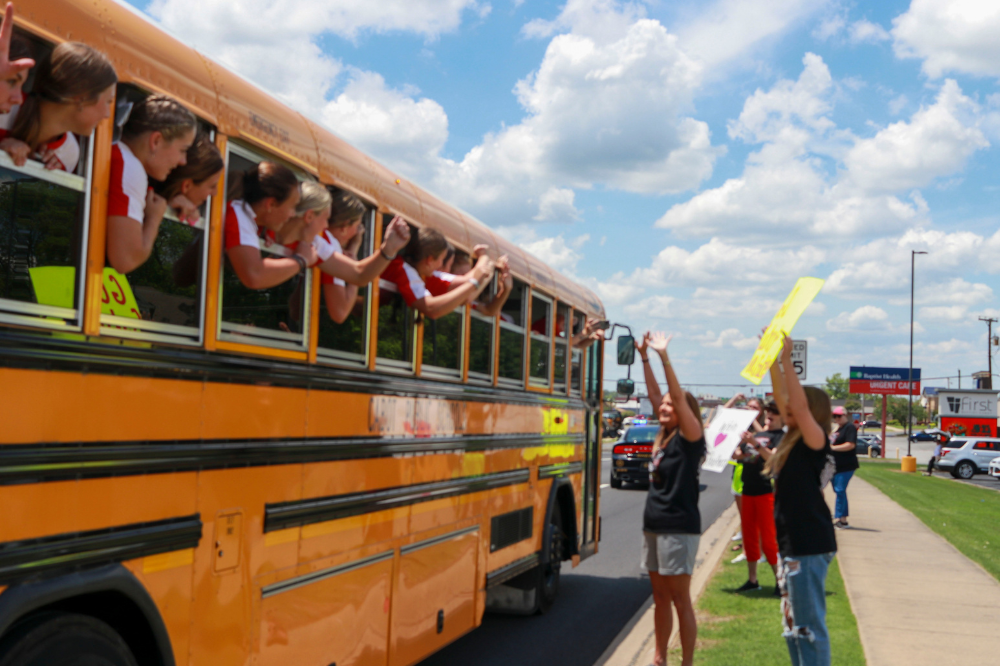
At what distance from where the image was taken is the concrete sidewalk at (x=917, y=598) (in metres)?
6.75

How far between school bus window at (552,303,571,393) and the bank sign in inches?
2513

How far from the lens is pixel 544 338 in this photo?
7.37 meters

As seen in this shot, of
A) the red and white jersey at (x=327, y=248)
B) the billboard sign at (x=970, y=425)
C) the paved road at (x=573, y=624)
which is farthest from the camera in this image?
the billboard sign at (x=970, y=425)

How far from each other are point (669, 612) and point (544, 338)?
2.44 m

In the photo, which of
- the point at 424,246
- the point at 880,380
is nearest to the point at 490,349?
the point at 424,246

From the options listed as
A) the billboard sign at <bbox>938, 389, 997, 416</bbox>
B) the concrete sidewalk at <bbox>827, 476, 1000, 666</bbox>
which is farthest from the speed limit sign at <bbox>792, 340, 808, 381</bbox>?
the billboard sign at <bbox>938, 389, 997, 416</bbox>

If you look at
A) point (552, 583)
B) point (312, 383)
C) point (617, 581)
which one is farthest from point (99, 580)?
point (617, 581)

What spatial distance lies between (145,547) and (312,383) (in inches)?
44.5

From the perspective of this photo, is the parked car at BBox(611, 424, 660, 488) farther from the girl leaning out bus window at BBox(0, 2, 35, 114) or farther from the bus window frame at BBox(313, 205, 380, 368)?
the girl leaning out bus window at BBox(0, 2, 35, 114)

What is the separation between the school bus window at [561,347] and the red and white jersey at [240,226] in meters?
4.48

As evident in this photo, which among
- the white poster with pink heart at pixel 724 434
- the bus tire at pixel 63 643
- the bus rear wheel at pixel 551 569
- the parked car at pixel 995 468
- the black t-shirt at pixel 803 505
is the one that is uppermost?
the white poster with pink heart at pixel 724 434

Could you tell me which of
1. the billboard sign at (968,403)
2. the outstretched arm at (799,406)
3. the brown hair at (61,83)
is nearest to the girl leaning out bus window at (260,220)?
the brown hair at (61,83)

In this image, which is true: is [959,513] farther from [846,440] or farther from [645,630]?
[645,630]

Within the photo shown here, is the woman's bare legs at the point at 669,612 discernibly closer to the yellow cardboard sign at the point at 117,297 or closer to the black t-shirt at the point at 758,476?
the black t-shirt at the point at 758,476
